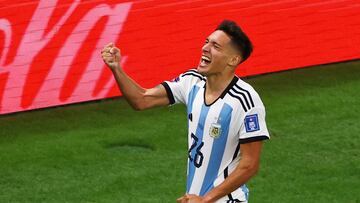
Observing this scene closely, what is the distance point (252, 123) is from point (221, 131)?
212 millimetres

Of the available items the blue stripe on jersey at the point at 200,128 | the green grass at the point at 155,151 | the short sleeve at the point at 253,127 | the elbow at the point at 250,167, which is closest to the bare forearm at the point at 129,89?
the blue stripe on jersey at the point at 200,128

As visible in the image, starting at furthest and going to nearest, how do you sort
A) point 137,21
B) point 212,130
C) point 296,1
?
point 296,1 → point 137,21 → point 212,130

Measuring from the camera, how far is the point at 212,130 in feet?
20.6

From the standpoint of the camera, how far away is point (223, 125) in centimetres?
627

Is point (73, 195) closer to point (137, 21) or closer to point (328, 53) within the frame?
point (137, 21)

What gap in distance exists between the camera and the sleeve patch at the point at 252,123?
6.18m

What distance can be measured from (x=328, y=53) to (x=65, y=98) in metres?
3.79

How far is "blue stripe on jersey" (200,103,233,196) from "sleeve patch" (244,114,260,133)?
117mm

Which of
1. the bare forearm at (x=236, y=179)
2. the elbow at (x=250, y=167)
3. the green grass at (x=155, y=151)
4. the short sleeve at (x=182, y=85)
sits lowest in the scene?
the green grass at (x=155, y=151)

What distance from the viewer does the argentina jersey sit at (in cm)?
623

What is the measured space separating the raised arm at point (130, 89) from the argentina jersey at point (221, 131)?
0.40m

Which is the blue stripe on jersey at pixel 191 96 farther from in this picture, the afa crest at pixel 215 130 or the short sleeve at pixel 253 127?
the short sleeve at pixel 253 127

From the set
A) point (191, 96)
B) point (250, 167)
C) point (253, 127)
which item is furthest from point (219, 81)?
point (250, 167)

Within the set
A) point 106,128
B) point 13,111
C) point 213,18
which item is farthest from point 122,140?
point 213,18
